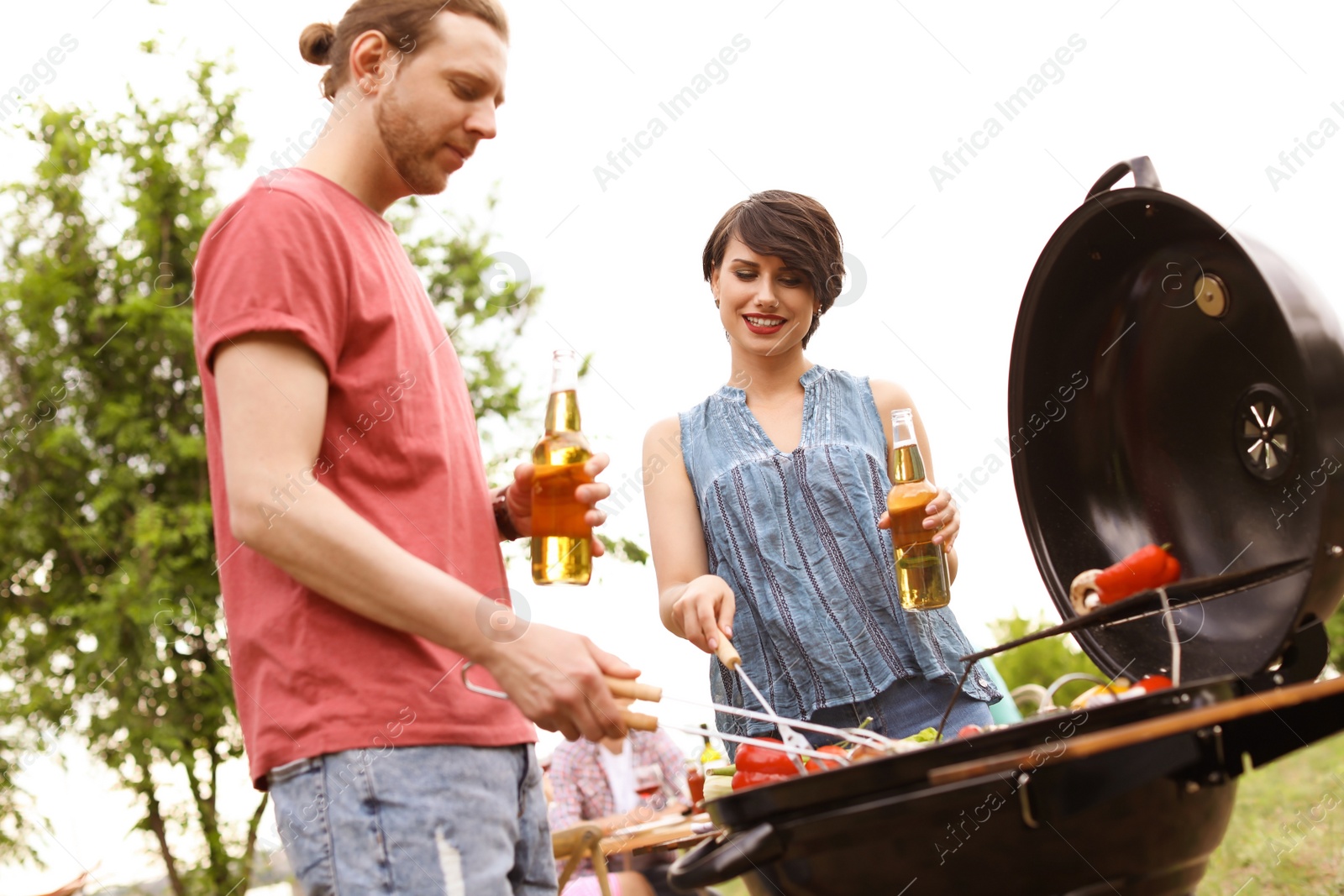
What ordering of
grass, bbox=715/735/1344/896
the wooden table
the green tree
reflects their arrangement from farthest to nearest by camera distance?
the green tree, grass, bbox=715/735/1344/896, the wooden table

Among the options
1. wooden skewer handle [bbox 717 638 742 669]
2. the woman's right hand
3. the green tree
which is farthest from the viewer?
the green tree

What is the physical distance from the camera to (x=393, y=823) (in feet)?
4.49

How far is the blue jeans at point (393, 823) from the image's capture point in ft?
4.42

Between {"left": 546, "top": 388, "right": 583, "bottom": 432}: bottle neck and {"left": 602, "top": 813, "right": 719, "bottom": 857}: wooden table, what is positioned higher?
{"left": 546, "top": 388, "right": 583, "bottom": 432}: bottle neck

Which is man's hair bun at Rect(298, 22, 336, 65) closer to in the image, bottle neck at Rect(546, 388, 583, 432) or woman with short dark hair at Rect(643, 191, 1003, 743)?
bottle neck at Rect(546, 388, 583, 432)

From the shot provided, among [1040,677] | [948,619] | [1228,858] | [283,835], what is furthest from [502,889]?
[1040,677]

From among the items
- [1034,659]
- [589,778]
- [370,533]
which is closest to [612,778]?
[589,778]

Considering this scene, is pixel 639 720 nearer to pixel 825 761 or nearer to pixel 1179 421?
pixel 825 761

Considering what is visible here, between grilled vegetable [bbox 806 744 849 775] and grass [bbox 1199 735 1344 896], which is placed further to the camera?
grass [bbox 1199 735 1344 896]

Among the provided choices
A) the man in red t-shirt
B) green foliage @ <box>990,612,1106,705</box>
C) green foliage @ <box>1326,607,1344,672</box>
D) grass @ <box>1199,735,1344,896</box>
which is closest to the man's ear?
the man in red t-shirt

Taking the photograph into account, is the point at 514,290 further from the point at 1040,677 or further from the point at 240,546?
the point at 240,546

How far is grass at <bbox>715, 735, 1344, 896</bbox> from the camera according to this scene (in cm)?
480

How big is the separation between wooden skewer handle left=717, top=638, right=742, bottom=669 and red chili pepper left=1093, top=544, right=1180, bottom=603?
0.69 m

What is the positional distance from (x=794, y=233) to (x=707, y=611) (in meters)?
0.98
